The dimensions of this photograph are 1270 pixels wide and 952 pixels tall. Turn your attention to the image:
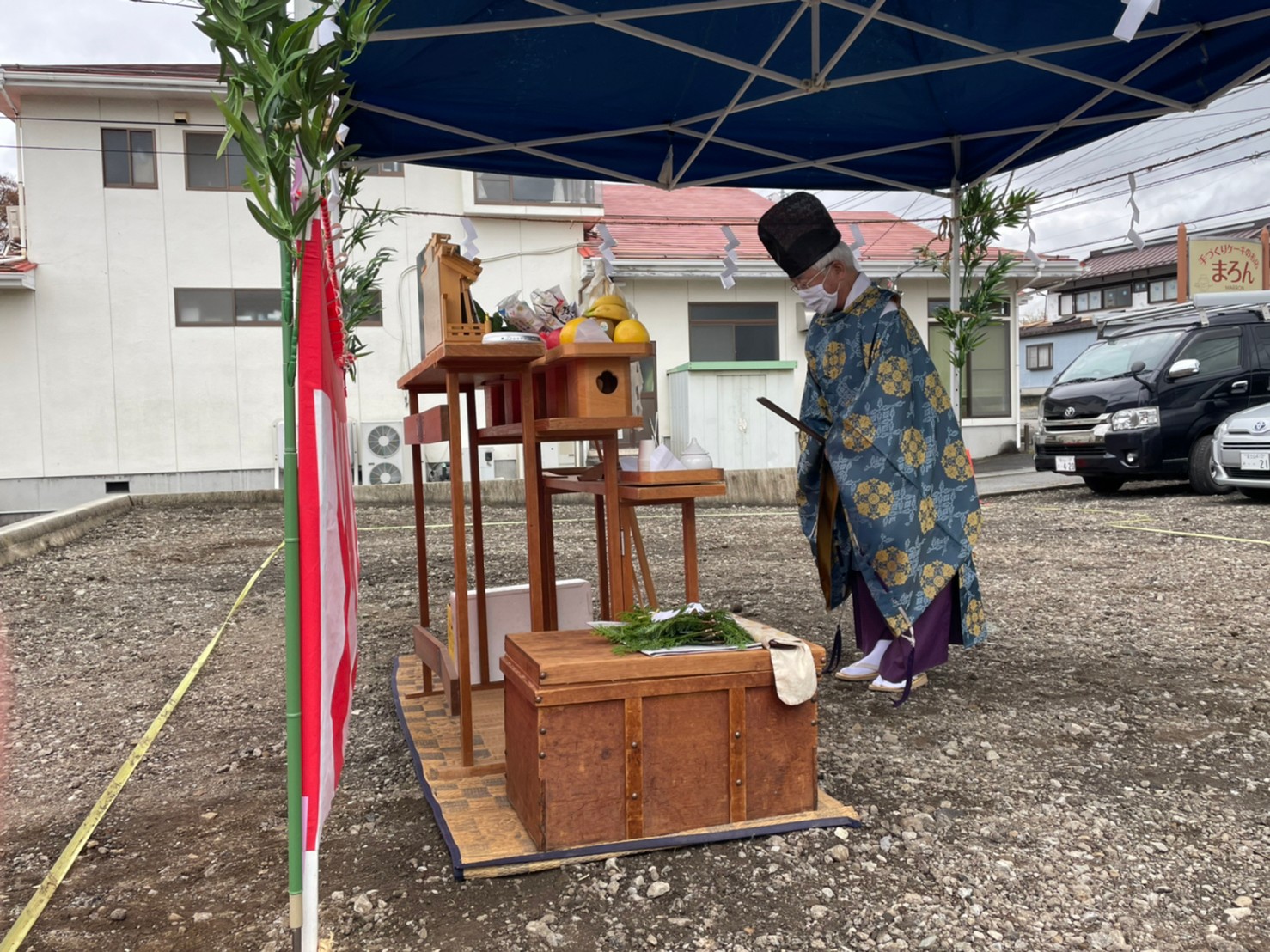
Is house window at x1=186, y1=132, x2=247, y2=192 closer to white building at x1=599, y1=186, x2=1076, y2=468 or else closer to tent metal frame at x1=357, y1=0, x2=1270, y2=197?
white building at x1=599, y1=186, x2=1076, y2=468

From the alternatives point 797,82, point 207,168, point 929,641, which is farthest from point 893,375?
point 207,168

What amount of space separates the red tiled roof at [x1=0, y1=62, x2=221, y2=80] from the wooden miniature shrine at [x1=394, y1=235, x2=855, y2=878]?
34.1 feet

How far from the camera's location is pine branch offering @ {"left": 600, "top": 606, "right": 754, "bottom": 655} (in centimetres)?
239

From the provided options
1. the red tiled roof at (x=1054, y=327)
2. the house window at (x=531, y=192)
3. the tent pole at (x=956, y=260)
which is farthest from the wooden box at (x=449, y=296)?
the red tiled roof at (x=1054, y=327)

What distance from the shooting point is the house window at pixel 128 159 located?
12.6 meters

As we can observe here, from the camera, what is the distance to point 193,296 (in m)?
12.9

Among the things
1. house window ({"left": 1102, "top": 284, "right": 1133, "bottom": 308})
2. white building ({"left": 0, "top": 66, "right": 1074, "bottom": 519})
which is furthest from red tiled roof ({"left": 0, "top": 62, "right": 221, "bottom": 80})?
house window ({"left": 1102, "top": 284, "right": 1133, "bottom": 308})

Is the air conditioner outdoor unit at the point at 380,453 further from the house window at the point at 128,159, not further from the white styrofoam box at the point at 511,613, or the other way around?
the white styrofoam box at the point at 511,613

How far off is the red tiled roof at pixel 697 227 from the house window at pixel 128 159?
5748 millimetres

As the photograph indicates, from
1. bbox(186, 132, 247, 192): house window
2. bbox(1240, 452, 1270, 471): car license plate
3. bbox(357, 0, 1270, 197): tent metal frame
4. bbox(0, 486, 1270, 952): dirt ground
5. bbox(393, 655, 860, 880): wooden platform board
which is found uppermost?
bbox(186, 132, 247, 192): house window

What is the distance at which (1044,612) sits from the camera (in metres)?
4.89

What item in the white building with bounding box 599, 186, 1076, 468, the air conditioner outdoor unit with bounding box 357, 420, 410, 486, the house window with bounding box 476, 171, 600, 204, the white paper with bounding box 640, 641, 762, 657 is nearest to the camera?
the white paper with bounding box 640, 641, 762, 657

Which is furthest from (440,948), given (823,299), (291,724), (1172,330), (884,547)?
(1172,330)

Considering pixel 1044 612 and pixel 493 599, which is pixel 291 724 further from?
pixel 1044 612
